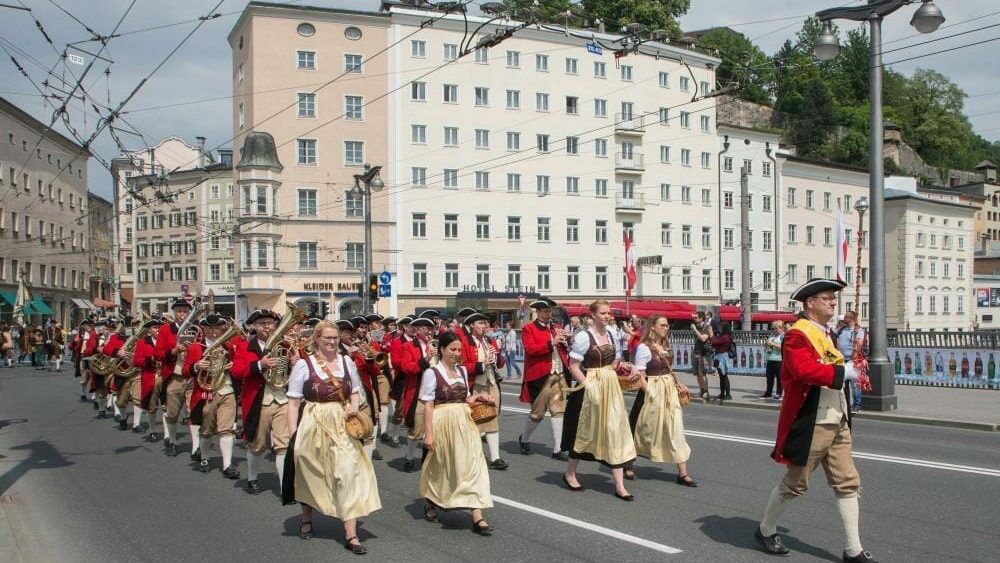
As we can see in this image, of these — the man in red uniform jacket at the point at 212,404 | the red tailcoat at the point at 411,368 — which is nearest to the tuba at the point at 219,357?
the man in red uniform jacket at the point at 212,404

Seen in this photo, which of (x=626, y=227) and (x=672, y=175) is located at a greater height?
(x=672, y=175)

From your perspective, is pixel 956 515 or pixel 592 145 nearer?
pixel 956 515

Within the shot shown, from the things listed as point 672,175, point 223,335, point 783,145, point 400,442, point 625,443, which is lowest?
point 400,442

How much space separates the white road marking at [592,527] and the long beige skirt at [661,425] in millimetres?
1648

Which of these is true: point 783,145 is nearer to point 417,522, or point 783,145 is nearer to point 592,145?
point 592,145

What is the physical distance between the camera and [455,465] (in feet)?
23.3

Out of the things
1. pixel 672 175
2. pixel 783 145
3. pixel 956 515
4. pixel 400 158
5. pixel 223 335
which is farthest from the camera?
pixel 783 145

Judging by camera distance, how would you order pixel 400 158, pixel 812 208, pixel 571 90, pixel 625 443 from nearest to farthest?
pixel 625 443 → pixel 400 158 → pixel 571 90 → pixel 812 208

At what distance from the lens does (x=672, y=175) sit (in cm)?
6122

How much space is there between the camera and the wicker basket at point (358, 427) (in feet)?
22.4

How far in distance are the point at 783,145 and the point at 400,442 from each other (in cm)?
7371

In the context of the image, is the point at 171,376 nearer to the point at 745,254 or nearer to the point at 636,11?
the point at 745,254

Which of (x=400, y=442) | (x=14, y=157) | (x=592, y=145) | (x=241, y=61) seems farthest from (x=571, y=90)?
(x=400, y=442)

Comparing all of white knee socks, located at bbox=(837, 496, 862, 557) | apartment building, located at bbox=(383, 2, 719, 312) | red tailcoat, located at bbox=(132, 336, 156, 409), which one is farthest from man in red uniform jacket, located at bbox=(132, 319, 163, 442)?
apartment building, located at bbox=(383, 2, 719, 312)
